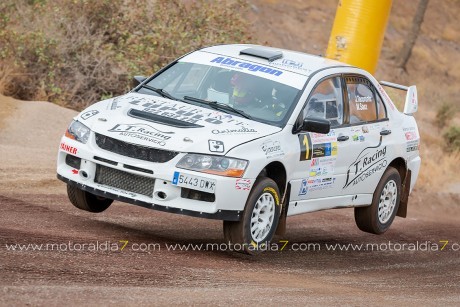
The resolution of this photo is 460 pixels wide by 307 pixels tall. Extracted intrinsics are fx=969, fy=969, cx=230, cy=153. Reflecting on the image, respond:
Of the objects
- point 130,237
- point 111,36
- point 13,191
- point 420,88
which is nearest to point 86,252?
point 130,237

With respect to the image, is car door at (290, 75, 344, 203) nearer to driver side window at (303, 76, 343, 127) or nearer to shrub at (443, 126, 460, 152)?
driver side window at (303, 76, 343, 127)

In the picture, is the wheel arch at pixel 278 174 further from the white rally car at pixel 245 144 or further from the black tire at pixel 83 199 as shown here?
the black tire at pixel 83 199

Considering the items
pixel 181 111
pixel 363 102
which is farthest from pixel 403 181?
pixel 181 111

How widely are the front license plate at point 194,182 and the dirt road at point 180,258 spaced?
1.95ft

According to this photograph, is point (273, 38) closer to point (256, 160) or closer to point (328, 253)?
point (328, 253)

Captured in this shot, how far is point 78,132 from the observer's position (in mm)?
8398

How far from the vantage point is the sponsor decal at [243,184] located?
7848mm

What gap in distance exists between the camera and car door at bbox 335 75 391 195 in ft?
31.0

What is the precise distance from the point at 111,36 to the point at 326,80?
7871 mm

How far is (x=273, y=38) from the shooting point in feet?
93.5

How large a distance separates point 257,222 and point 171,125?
Result: 1104 mm

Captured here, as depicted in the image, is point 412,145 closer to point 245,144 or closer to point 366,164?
point 366,164

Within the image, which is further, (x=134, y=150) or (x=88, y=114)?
(x=88, y=114)

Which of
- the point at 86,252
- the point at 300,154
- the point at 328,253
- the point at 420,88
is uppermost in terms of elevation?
the point at 300,154
